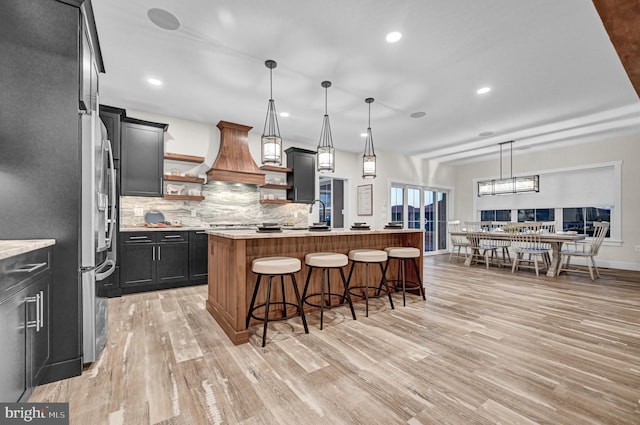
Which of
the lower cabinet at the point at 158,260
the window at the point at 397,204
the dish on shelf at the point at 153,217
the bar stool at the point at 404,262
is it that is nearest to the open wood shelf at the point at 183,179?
the dish on shelf at the point at 153,217

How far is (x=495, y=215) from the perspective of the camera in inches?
320

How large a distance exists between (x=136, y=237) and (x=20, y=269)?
9.11ft

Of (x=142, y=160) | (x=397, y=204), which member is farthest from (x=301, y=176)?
(x=397, y=204)

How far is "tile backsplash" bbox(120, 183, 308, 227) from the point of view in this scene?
447 cm

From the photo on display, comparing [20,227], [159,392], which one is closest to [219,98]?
[20,227]

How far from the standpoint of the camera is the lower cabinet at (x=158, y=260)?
3887 mm

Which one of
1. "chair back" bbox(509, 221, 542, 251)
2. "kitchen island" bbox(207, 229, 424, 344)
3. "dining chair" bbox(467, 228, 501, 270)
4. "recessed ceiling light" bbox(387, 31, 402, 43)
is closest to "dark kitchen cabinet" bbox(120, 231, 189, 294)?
"kitchen island" bbox(207, 229, 424, 344)

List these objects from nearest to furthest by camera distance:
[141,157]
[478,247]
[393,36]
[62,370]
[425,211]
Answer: [62,370]
[393,36]
[141,157]
[478,247]
[425,211]

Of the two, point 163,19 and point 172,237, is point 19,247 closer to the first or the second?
point 163,19

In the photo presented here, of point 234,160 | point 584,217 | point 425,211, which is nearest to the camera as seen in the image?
point 234,160

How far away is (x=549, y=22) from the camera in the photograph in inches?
99.3

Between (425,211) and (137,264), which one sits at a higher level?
(425,211)

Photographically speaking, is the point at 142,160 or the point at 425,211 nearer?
the point at 142,160

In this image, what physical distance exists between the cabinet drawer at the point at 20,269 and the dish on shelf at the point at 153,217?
120 inches
